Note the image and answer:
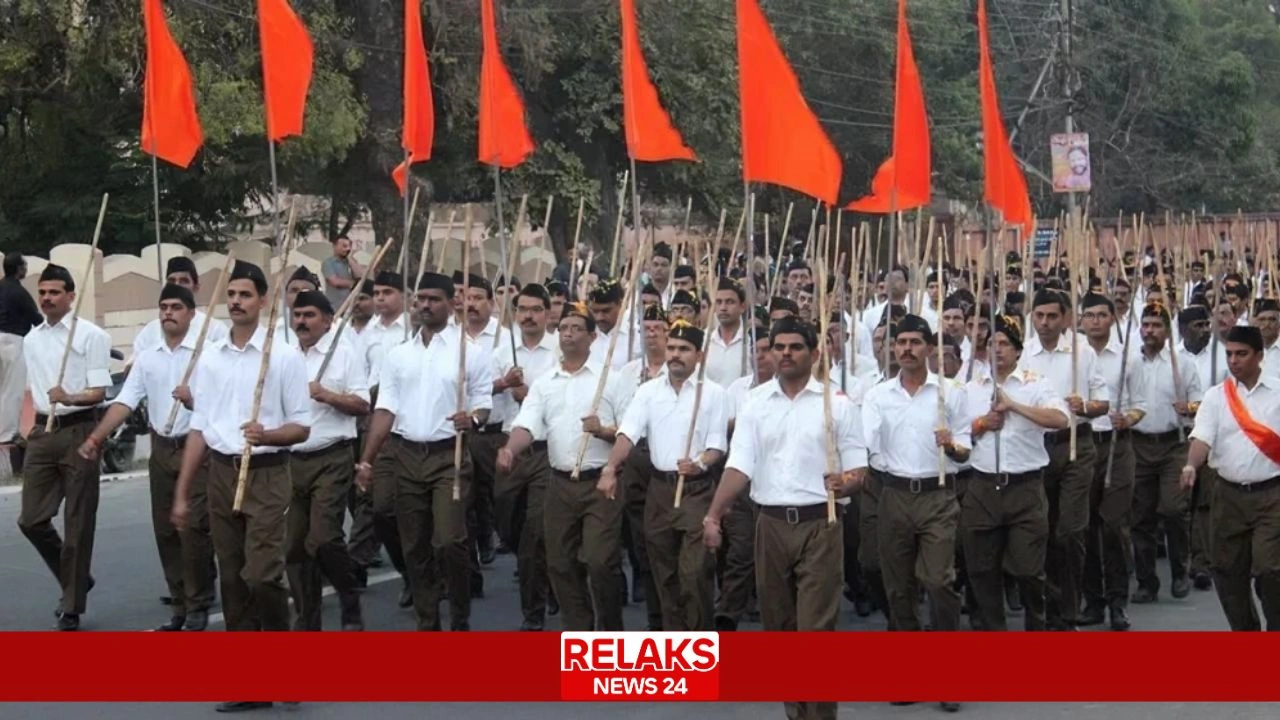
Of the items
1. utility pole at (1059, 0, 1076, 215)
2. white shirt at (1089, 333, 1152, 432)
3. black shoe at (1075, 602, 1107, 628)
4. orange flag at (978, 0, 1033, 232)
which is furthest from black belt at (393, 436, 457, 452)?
utility pole at (1059, 0, 1076, 215)

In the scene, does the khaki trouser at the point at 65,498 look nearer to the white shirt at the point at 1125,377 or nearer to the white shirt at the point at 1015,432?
the white shirt at the point at 1015,432

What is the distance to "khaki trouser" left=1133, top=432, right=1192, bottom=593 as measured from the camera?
13188mm

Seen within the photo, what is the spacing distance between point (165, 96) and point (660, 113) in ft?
10.4

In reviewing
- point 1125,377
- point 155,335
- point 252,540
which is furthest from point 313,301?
point 1125,377

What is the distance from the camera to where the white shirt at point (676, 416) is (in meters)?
10.4

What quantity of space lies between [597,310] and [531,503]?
5.52 ft

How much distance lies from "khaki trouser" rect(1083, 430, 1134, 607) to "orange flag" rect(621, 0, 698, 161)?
10.8 ft

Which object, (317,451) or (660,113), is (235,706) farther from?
Result: (660,113)

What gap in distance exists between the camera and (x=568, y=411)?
10938mm

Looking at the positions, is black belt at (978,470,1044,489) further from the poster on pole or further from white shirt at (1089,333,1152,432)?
the poster on pole

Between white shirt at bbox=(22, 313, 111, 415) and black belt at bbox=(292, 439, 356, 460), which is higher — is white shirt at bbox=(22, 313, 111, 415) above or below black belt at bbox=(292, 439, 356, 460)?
above

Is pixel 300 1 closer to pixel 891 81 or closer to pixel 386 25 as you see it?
pixel 386 25

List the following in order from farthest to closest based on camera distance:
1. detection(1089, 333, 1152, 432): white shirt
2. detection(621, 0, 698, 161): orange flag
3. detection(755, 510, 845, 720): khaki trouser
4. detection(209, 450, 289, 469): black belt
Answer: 1. detection(1089, 333, 1152, 432): white shirt
2. detection(621, 0, 698, 161): orange flag
3. detection(209, 450, 289, 469): black belt
4. detection(755, 510, 845, 720): khaki trouser

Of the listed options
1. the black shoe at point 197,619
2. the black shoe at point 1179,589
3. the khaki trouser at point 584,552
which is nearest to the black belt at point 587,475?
the khaki trouser at point 584,552
